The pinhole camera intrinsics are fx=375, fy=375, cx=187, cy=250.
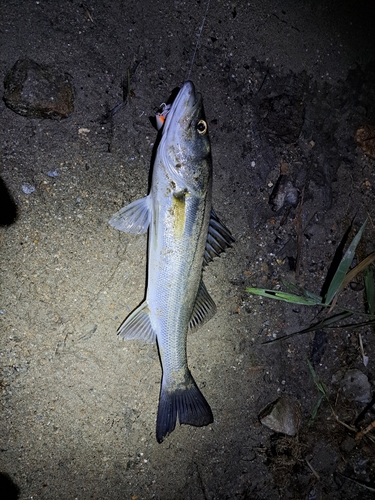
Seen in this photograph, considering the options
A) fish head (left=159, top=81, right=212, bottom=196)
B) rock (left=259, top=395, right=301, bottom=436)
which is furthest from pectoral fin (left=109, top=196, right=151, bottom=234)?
rock (left=259, top=395, right=301, bottom=436)

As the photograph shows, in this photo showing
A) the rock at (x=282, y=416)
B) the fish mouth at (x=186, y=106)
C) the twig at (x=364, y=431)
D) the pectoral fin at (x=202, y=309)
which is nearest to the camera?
the fish mouth at (x=186, y=106)

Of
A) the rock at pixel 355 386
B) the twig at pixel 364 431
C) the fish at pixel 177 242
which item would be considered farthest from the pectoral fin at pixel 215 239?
the twig at pixel 364 431

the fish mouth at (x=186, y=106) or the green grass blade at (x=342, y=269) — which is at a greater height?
the fish mouth at (x=186, y=106)

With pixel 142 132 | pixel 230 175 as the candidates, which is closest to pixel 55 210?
pixel 142 132

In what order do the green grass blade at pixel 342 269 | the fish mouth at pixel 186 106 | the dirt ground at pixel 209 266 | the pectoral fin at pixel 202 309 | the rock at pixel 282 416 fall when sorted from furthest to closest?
the green grass blade at pixel 342 269 < the rock at pixel 282 416 < the pectoral fin at pixel 202 309 < the dirt ground at pixel 209 266 < the fish mouth at pixel 186 106

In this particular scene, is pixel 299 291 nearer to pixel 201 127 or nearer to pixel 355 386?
pixel 355 386

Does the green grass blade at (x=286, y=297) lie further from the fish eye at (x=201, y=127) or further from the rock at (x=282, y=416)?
the fish eye at (x=201, y=127)

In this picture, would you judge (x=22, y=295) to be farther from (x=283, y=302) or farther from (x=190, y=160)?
(x=283, y=302)

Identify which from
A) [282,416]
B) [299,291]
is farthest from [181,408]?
[299,291]
